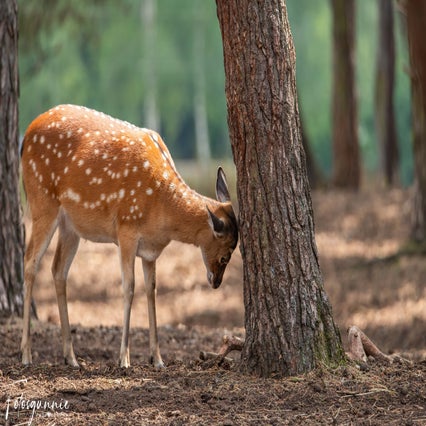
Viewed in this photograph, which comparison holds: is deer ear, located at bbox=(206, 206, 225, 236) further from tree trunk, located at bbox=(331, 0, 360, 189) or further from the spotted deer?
tree trunk, located at bbox=(331, 0, 360, 189)

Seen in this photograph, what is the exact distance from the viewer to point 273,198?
18.0 feet

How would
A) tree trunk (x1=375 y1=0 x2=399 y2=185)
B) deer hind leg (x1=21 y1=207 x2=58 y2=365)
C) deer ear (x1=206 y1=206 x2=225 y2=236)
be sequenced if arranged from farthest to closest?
tree trunk (x1=375 y1=0 x2=399 y2=185) < deer hind leg (x1=21 y1=207 x2=58 y2=365) < deer ear (x1=206 y1=206 x2=225 y2=236)

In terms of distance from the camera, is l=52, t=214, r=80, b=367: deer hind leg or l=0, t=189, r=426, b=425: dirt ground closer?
l=0, t=189, r=426, b=425: dirt ground

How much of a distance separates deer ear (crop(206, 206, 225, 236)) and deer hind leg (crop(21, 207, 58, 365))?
124 centimetres

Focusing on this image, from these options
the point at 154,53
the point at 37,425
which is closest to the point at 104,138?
the point at 37,425

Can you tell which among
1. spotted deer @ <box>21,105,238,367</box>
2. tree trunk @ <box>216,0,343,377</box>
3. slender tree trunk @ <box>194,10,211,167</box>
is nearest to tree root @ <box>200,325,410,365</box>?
tree trunk @ <box>216,0,343,377</box>

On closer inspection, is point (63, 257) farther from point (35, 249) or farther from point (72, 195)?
point (72, 195)

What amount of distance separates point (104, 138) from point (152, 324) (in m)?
1.44

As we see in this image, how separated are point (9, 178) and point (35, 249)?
1.21m

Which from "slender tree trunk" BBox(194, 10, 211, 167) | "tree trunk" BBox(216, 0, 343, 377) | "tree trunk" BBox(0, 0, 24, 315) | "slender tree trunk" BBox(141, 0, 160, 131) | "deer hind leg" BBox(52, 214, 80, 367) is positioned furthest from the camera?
"slender tree trunk" BBox(194, 10, 211, 167)

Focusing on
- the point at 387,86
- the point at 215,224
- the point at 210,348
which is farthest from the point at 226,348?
the point at 387,86

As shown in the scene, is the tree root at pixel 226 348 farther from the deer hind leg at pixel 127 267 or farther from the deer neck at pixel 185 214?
the deer neck at pixel 185 214

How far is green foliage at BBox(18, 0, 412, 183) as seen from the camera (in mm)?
54875

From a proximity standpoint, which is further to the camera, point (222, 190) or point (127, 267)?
point (222, 190)
